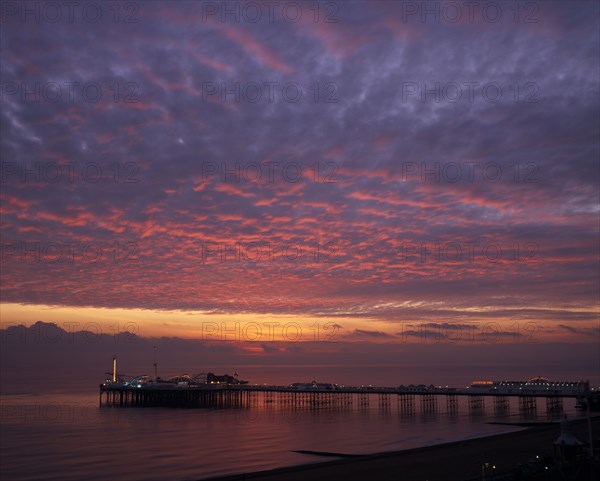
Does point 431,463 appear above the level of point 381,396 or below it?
above

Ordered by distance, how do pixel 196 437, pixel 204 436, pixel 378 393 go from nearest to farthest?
pixel 196 437
pixel 204 436
pixel 378 393

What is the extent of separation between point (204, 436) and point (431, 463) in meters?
30.0

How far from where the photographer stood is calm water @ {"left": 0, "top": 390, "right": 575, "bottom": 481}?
146 ft

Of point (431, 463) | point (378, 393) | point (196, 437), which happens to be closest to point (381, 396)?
point (378, 393)

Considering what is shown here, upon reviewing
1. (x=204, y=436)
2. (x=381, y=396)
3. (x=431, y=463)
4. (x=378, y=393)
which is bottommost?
(x=381, y=396)

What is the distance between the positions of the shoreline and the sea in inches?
201

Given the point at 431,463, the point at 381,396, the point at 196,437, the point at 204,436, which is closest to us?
the point at 431,463

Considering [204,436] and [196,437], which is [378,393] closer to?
[204,436]

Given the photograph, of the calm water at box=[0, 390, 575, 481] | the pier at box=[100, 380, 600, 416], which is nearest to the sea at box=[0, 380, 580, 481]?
the calm water at box=[0, 390, 575, 481]

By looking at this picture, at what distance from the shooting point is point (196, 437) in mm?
61812

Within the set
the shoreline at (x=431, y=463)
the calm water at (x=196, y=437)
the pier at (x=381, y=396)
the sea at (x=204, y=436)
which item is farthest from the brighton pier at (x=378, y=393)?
the shoreline at (x=431, y=463)

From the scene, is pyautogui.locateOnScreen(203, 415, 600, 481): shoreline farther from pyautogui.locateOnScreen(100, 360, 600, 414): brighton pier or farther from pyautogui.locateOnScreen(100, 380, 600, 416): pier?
pyautogui.locateOnScreen(100, 360, 600, 414): brighton pier

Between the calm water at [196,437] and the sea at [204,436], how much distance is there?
0.09 meters

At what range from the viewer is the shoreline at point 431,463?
35.3 metres
